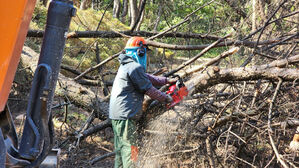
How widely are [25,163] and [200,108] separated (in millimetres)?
2826

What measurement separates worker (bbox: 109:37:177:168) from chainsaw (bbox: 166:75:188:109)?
96 mm

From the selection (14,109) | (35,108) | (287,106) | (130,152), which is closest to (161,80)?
(130,152)

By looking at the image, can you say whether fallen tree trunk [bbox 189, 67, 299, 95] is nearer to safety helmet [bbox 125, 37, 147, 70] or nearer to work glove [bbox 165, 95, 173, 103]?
work glove [bbox 165, 95, 173, 103]

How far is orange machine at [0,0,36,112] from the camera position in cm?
178

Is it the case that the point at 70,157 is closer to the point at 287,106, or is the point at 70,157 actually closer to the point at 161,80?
the point at 161,80

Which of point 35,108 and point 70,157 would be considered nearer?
point 35,108

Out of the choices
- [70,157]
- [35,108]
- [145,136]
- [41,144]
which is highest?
[35,108]

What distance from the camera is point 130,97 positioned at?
4.29 meters

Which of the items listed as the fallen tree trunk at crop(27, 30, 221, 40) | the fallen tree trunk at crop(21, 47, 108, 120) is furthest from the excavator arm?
the fallen tree trunk at crop(27, 30, 221, 40)

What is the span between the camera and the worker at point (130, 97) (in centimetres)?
418

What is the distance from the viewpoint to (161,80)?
4.62m

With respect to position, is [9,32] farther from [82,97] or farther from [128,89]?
[82,97]

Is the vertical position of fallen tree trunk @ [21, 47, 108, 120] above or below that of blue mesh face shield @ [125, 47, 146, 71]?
below

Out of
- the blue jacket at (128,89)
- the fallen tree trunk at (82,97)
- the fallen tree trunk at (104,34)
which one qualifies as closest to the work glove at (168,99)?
the blue jacket at (128,89)
